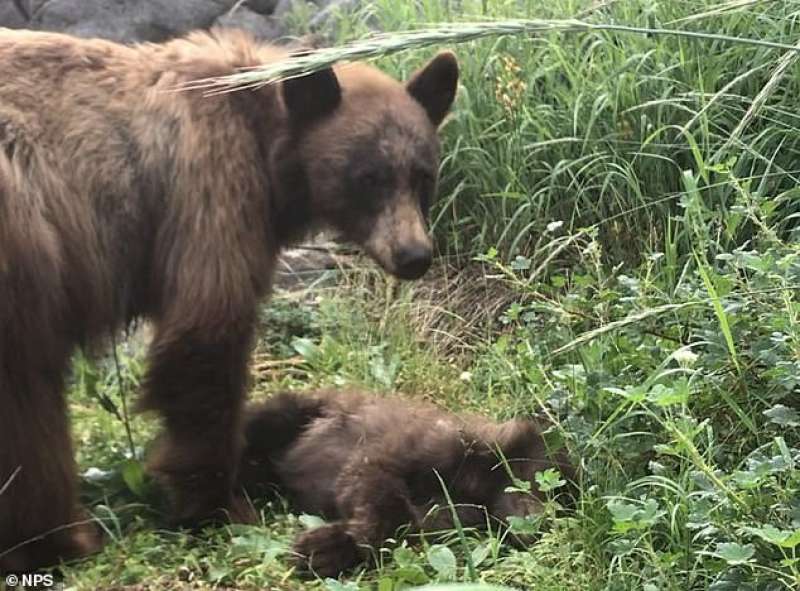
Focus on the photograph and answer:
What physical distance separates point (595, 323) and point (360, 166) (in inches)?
41.8

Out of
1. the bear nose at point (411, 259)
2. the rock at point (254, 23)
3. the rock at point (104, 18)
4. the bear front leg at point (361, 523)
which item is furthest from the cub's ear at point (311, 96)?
the rock at point (104, 18)

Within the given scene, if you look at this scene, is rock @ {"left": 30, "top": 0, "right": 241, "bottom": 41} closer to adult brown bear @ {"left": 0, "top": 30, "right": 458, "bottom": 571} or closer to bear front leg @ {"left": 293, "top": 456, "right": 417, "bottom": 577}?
adult brown bear @ {"left": 0, "top": 30, "right": 458, "bottom": 571}

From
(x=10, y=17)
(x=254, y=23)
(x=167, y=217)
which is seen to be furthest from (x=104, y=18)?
(x=167, y=217)

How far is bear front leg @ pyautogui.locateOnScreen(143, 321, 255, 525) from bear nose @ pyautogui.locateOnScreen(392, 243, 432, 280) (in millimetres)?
607

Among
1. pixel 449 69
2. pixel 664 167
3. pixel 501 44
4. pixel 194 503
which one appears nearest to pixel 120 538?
pixel 194 503

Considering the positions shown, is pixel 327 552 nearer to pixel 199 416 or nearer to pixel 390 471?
pixel 390 471

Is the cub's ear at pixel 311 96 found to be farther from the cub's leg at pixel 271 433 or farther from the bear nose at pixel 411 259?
the cub's leg at pixel 271 433

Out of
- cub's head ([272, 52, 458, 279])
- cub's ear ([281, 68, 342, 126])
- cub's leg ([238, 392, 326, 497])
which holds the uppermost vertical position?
cub's ear ([281, 68, 342, 126])

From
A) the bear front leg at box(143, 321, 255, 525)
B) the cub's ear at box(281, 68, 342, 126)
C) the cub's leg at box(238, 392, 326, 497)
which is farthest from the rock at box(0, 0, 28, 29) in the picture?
the bear front leg at box(143, 321, 255, 525)

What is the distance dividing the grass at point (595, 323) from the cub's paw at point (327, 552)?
7 cm

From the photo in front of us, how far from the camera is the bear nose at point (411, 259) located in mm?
4648

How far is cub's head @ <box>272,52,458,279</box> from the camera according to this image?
15.3 ft

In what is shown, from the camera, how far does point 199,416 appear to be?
175 inches

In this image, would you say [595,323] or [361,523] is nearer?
[361,523]
